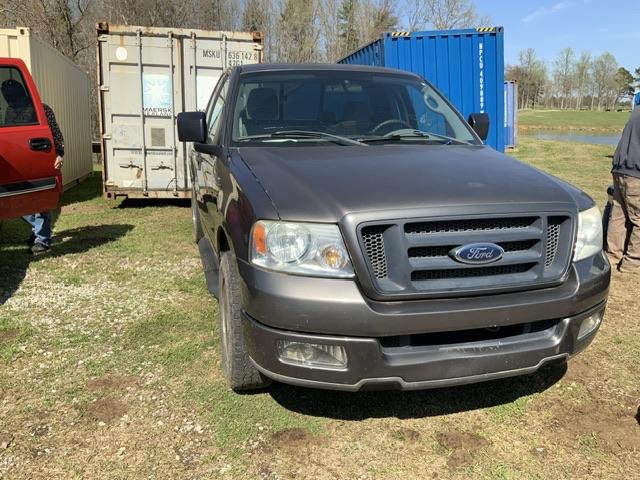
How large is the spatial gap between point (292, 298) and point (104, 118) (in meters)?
7.99

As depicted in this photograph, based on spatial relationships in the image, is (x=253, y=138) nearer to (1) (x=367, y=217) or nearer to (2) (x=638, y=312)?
(1) (x=367, y=217)

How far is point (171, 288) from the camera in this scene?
536cm

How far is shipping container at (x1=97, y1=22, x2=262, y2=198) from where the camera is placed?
356 inches

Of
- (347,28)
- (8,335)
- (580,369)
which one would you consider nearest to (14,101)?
(8,335)

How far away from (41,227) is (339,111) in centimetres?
435

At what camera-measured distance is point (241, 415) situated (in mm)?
3105

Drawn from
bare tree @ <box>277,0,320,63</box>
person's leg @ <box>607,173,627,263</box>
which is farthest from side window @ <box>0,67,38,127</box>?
bare tree @ <box>277,0,320,63</box>

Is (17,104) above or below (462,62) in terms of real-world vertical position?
below

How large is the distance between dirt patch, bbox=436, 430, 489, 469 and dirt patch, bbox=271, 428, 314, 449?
2.27ft

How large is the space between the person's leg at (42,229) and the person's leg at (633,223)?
21.4ft

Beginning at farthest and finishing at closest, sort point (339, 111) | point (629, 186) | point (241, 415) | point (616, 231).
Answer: point (616, 231), point (629, 186), point (339, 111), point (241, 415)

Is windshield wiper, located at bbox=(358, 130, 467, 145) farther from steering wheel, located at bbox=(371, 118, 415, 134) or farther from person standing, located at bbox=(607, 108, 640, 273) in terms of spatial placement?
person standing, located at bbox=(607, 108, 640, 273)

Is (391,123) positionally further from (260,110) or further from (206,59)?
(206,59)

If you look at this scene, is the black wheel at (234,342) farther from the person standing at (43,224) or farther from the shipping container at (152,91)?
the shipping container at (152,91)
